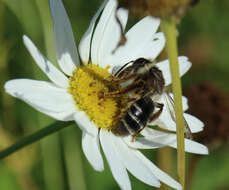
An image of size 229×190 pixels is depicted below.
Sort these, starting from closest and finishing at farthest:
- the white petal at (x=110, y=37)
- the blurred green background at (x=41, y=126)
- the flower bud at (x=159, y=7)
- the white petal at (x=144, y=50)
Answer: the flower bud at (x=159, y=7)
the white petal at (x=110, y=37)
the white petal at (x=144, y=50)
the blurred green background at (x=41, y=126)

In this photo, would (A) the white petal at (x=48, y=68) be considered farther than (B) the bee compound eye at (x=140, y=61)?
No

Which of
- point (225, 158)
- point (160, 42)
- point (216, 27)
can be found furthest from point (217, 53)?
point (160, 42)

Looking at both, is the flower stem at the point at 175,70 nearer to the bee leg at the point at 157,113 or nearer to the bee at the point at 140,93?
the bee at the point at 140,93

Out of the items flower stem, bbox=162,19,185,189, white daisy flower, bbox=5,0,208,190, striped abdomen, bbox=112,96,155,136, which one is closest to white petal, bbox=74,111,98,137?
white daisy flower, bbox=5,0,208,190

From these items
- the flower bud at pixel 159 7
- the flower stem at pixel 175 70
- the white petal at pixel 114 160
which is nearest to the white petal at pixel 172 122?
the white petal at pixel 114 160

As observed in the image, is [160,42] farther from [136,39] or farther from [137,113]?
[137,113]

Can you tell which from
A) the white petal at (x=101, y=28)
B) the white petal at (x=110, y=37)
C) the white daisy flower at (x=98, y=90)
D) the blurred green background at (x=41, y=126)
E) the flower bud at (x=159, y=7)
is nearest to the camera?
the flower bud at (x=159, y=7)

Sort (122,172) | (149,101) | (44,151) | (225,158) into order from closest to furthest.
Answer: (122,172) < (149,101) < (44,151) < (225,158)
